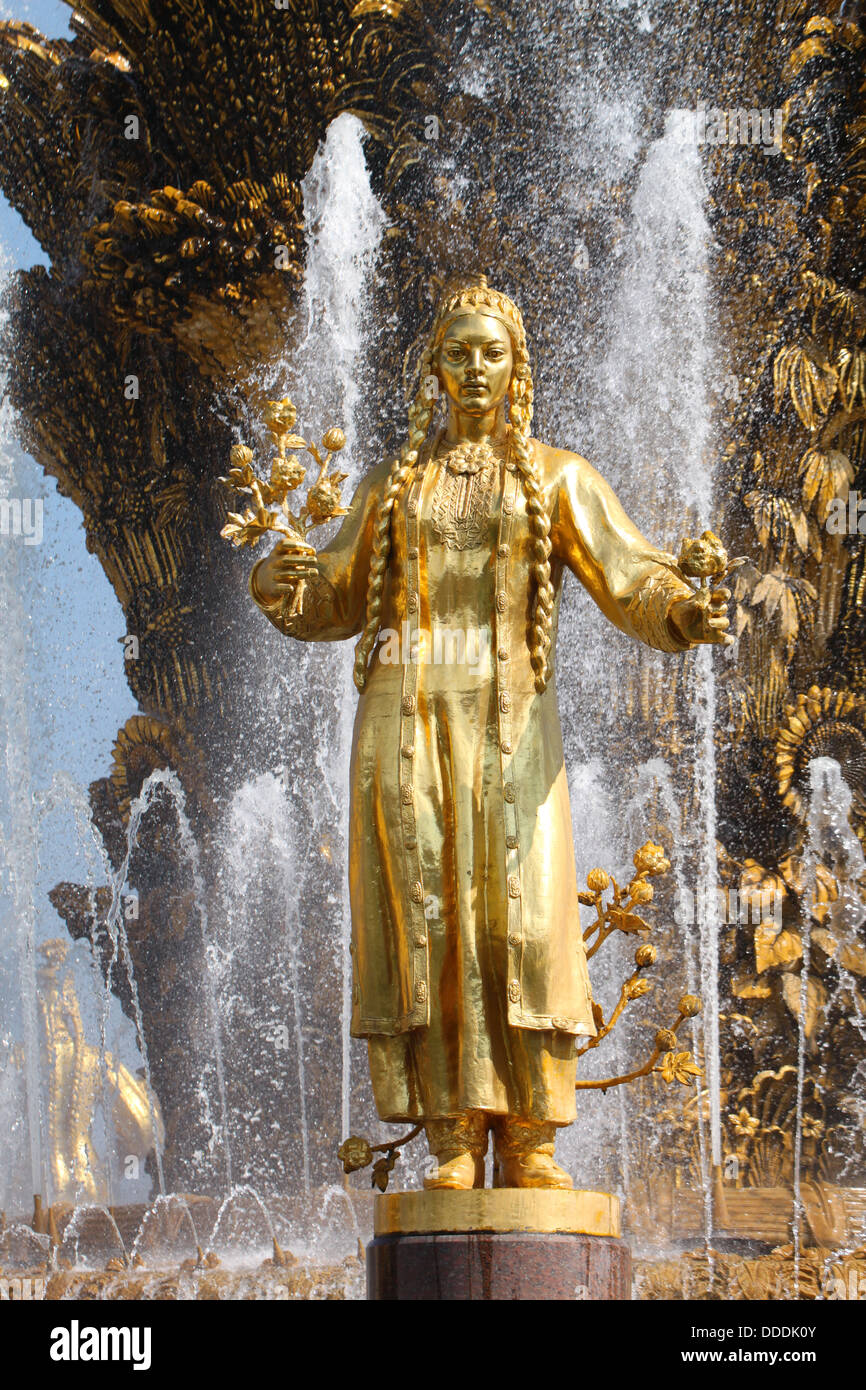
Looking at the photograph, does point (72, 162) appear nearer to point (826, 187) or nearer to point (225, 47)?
point (225, 47)

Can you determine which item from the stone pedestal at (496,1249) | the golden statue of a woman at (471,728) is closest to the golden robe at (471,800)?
the golden statue of a woman at (471,728)

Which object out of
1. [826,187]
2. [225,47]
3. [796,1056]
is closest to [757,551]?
[826,187]

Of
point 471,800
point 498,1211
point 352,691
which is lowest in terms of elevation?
point 498,1211

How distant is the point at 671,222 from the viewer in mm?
11977

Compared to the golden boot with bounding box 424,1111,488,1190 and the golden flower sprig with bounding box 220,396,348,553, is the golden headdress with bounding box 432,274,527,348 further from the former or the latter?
the golden boot with bounding box 424,1111,488,1190

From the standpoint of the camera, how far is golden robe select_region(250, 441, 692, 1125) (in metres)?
5.40

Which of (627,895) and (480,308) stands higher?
(480,308)

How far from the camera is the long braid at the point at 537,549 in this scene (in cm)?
572

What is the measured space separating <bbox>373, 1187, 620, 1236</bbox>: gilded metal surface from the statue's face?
90.9 inches

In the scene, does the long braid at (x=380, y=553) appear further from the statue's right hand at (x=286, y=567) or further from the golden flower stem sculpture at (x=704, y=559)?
the golden flower stem sculpture at (x=704, y=559)

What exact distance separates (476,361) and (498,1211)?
2.46 m

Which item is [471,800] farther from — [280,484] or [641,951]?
[280,484]

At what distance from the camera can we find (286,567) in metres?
5.68

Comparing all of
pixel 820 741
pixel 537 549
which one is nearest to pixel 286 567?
pixel 537 549
